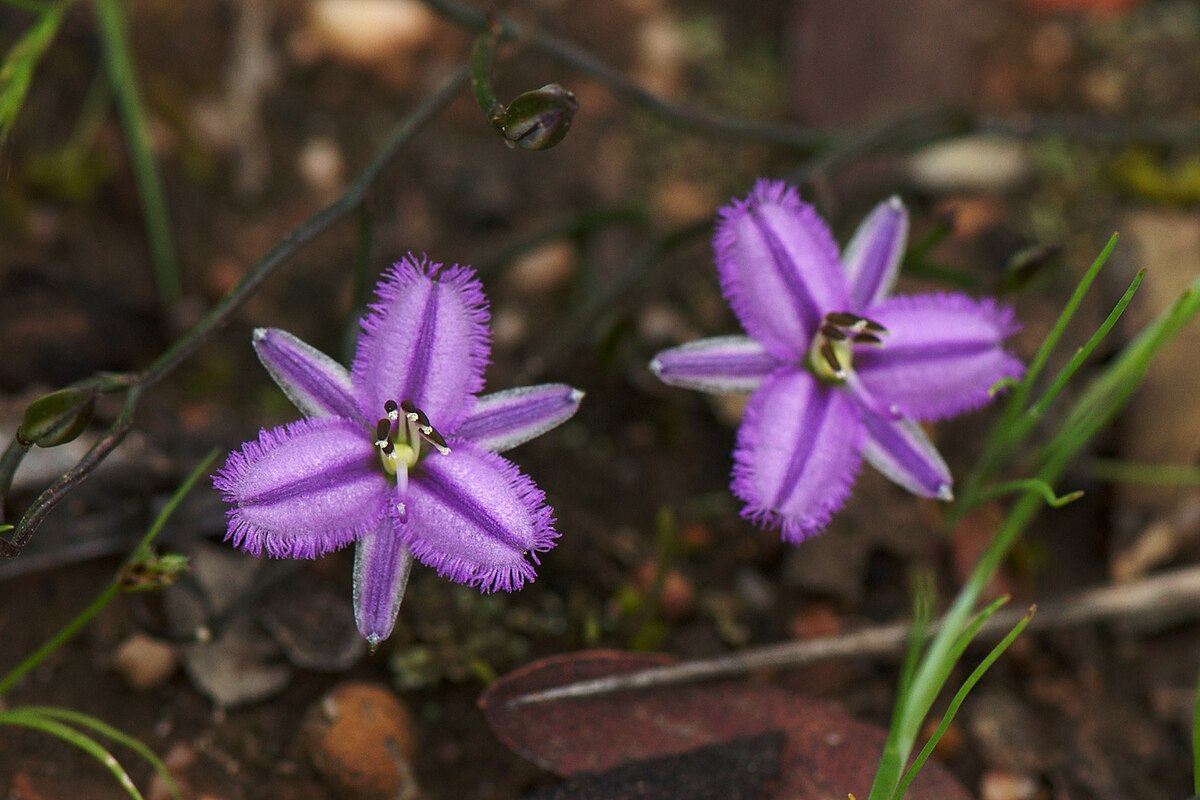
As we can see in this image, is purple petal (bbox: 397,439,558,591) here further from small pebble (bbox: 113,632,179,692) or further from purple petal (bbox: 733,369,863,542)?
small pebble (bbox: 113,632,179,692)

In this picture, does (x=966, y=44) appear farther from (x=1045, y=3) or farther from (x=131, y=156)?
(x=131, y=156)

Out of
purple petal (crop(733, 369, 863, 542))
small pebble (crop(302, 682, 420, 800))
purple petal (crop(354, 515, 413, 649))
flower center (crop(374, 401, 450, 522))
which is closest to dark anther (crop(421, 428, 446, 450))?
flower center (crop(374, 401, 450, 522))

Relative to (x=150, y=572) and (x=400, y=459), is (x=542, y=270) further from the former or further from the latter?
(x=150, y=572)

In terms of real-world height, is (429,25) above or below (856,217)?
above

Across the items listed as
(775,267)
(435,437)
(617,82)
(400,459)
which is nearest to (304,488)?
(400,459)

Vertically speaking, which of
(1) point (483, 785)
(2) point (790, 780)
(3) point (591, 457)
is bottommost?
(2) point (790, 780)

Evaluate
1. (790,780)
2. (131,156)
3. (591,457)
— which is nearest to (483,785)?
(790,780)
